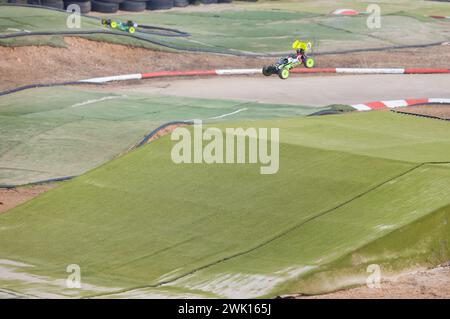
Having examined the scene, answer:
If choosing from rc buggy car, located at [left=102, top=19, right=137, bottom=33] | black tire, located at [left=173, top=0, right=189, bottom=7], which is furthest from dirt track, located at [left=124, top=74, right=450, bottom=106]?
black tire, located at [left=173, top=0, right=189, bottom=7]

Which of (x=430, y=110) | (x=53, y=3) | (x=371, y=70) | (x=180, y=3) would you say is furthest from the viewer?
(x=180, y=3)

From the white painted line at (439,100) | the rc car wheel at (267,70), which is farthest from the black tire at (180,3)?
the white painted line at (439,100)

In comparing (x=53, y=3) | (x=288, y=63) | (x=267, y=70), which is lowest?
(x=267, y=70)

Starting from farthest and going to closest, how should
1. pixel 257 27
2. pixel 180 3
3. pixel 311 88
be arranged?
pixel 180 3, pixel 257 27, pixel 311 88

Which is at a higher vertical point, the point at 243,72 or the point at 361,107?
the point at 243,72

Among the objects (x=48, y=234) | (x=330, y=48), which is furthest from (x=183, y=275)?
(x=330, y=48)

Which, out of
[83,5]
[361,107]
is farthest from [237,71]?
[83,5]

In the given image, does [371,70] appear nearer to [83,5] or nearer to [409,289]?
[83,5]
